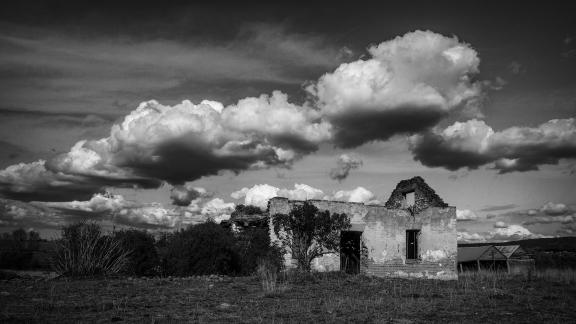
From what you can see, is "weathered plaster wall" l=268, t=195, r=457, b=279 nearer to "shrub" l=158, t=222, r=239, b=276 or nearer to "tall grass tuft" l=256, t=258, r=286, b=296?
"tall grass tuft" l=256, t=258, r=286, b=296

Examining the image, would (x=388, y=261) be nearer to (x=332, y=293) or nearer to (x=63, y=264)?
(x=332, y=293)

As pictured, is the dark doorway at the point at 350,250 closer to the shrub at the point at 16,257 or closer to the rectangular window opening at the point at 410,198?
the rectangular window opening at the point at 410,198

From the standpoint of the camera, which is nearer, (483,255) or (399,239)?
(399,239)

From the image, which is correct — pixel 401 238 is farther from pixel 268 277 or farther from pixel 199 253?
pixel 199 253

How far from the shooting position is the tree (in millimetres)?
18734

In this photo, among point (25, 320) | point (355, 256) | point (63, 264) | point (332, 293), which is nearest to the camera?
point (25, 320)

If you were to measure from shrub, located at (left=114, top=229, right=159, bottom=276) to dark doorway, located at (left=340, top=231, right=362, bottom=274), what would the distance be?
30.1ft

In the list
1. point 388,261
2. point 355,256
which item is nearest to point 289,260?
point 355,256

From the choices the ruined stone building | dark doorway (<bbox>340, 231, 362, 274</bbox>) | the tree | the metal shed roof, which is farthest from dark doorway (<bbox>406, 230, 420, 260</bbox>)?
the metal shed roof

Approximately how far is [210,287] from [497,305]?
7938mm

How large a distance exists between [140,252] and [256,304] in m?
13.5

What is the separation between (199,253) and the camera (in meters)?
20.3

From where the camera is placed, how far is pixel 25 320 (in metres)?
7.39

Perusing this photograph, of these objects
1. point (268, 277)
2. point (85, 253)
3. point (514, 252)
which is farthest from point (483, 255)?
point (85, 253)
